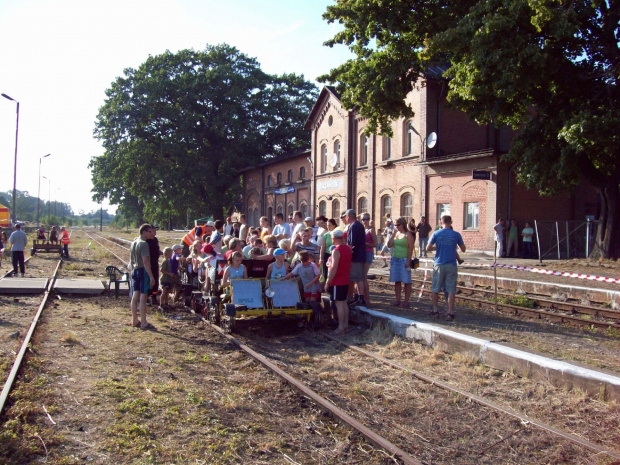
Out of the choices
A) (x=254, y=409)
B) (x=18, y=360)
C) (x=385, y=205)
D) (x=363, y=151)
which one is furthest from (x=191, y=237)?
(x=363, y=151)

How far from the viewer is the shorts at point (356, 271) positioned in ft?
33.9

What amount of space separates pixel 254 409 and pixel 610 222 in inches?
705

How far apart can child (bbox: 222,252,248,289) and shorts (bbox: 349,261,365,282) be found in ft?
6.62

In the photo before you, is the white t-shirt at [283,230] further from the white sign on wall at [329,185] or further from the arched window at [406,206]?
the white sign on wall at [329,185]

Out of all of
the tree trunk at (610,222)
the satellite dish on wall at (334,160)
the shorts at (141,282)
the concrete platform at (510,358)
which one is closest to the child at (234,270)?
the shorts at (141,282)

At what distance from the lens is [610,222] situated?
64.3ft

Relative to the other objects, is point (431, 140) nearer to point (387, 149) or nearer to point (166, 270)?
point (387, 149)

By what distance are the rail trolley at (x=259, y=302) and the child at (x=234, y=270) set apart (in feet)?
0.44

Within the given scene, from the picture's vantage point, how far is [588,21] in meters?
16.4

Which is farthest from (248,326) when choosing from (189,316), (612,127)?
(612,127)

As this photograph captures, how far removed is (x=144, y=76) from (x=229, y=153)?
30.8 ft

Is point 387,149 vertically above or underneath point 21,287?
above

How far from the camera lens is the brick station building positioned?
24.6 meters

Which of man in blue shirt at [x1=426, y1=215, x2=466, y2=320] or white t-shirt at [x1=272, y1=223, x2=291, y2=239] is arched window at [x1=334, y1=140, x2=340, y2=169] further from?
man in blue shirt at [x1=426, y1=215, x2=466, y2=320]
